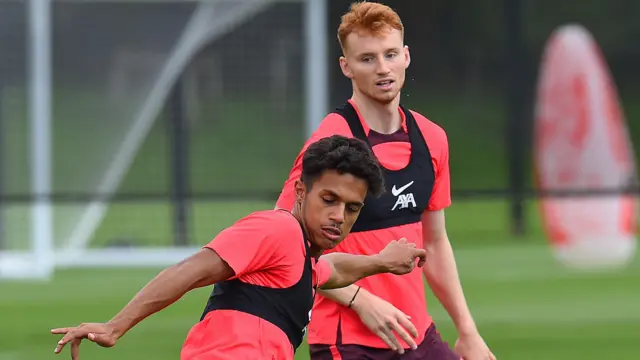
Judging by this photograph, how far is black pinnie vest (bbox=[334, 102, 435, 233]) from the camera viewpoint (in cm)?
431

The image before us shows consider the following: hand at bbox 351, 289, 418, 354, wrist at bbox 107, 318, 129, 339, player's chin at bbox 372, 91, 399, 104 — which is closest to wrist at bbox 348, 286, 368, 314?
hand at bbox 351, 289, 418, 354

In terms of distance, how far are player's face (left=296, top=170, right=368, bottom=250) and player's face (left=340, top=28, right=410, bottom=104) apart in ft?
2.50

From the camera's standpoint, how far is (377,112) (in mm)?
4402

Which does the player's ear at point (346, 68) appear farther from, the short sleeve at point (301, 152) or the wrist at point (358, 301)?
the wrist at point (358, 301)

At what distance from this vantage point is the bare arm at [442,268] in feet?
15.0

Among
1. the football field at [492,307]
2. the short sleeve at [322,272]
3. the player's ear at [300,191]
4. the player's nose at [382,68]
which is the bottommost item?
the football field at [492,307]

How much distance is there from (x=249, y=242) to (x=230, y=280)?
153mm

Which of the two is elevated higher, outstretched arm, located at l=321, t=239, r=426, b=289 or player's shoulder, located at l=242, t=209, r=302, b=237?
player's shoulder, located at l=242, t=209, r=302, b=237

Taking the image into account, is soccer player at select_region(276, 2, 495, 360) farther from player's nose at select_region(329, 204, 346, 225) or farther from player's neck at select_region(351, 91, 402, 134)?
player's nose at select_region(329, 204, 346, 225)

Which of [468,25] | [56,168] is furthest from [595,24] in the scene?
[56,168]

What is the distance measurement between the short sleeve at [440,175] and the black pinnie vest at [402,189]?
34 mm

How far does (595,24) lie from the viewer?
700 inches

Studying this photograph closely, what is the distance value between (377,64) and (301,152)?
49cm

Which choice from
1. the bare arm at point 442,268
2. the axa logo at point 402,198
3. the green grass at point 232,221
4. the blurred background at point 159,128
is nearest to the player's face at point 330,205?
the axa logo at point 402,198
